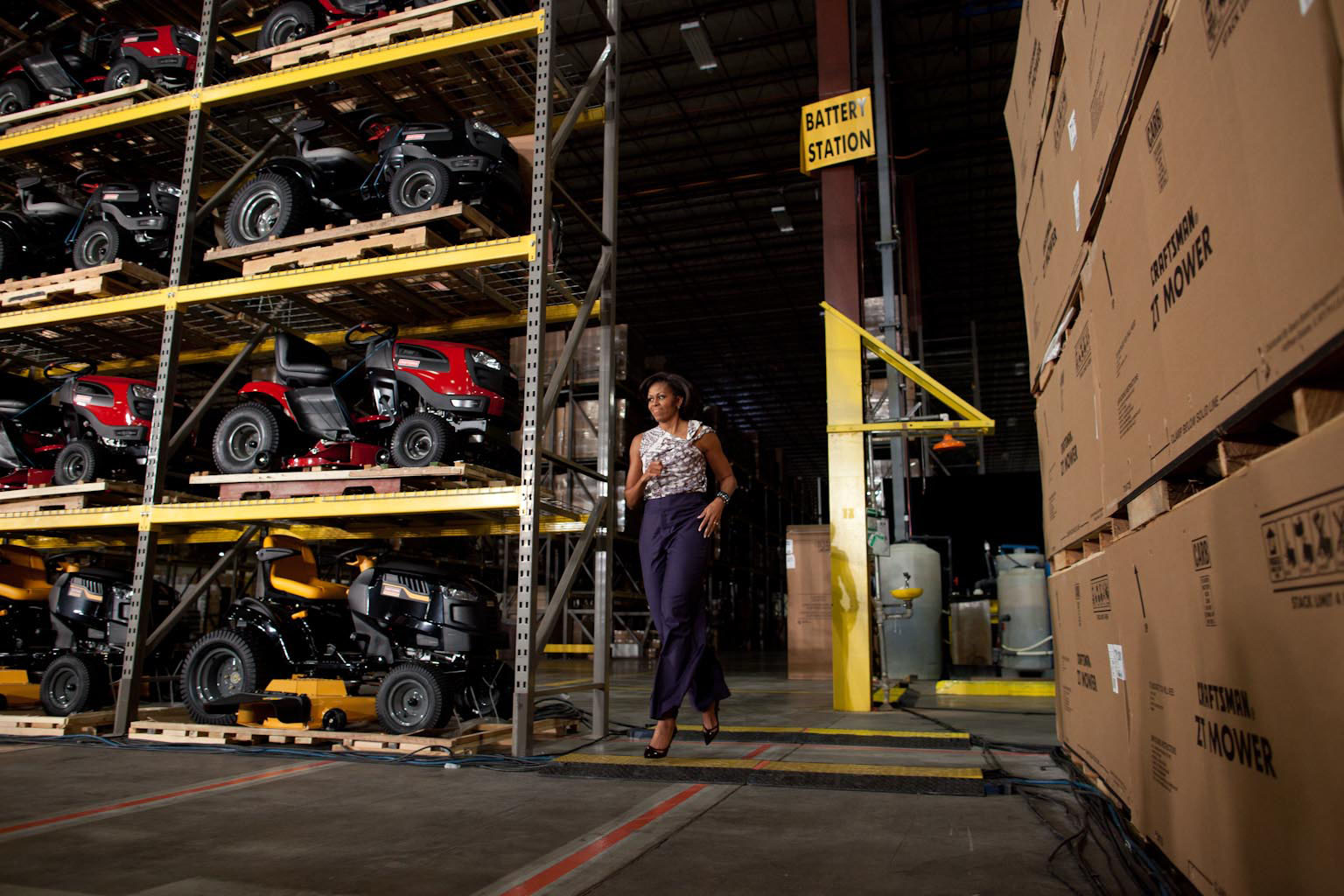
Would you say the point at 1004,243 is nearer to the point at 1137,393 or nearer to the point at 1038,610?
the point at 1038,610

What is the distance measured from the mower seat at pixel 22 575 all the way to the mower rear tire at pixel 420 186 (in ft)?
12.0

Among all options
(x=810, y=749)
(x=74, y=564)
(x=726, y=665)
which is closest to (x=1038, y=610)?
(x=726, y=665)

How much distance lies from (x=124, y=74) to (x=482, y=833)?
19.7 feet

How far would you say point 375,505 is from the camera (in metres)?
4.48

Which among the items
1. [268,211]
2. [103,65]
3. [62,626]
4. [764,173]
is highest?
[764,173]

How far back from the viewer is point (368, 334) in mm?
5676

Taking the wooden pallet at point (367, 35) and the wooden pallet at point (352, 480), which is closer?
the wooden pallet at point (352, 480)

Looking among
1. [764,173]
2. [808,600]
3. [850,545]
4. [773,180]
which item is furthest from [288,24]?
[773,180]

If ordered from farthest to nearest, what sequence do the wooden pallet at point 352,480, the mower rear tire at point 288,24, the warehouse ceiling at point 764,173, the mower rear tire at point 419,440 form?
the warehouse ceiling at point 764,173
the mower rear tire at point 288,24
the mower rear tire at point 419,440
the wooden pallet at point 352,480

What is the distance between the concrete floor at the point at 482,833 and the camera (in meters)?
2.07

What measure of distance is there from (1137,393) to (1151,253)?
1.13 feet

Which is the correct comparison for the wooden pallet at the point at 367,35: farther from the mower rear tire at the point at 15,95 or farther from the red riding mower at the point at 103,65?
the mower rear tire at the point at 15,95

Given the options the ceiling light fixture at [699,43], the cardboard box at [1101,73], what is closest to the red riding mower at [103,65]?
the cardboard box at [1101,73]

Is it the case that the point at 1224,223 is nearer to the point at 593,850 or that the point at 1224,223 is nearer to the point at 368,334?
the point at 593,850
